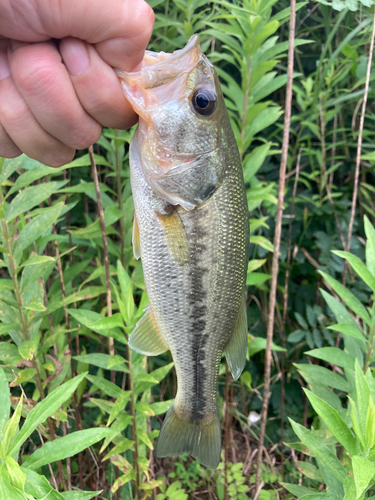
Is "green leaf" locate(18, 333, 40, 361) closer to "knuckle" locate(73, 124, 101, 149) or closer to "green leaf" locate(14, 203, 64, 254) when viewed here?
"green leaf" locate(14, 203, 64, 254)

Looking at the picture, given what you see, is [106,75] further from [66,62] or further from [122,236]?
[122,236]

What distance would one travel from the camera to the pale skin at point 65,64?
0.73 meters

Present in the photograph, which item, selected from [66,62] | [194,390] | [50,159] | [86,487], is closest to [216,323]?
[194,390]

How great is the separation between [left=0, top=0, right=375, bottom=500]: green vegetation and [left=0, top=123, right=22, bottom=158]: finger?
17cm

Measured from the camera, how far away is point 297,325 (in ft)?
7.95

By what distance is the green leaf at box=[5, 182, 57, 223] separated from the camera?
118 cm

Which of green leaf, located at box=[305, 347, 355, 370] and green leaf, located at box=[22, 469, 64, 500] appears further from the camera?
green leaf, located at box=[305, 347, 355, 370]

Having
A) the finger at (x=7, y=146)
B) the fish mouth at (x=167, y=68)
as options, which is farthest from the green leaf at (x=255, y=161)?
the finger at (x=7, y=146)

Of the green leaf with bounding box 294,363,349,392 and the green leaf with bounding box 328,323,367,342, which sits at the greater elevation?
the green leaf with bounding box 328,323,367,342

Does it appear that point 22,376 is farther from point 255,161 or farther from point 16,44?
point 255,161

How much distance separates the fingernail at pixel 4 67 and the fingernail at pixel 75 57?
0.54 feet

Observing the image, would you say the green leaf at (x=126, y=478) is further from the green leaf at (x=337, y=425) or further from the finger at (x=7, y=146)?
the finger at (x=7, y=146)

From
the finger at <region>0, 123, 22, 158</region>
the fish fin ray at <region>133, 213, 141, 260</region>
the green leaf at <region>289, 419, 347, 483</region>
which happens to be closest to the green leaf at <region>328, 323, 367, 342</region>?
the green leaf at <region>289, 419, 347, 483</region>

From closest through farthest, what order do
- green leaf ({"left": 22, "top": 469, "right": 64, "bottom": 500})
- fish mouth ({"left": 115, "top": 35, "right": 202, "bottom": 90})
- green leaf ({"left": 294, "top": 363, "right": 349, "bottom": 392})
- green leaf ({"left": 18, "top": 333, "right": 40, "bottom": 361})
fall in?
green leaf ({"left": 22, "top": 469, "right": 64, "bottom": 500}), fish mouth ({"left": 115, "top": 35, "right": 202, "bottom": 90}), green leaf ({"left": 18, "top": 333, "right": 40, "bottom": 361}), green leaf ({"left": 294, "top": 363, "right": 349, "bottom": 392})
